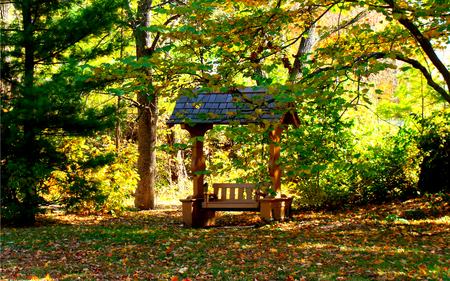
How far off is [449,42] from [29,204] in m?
7.12

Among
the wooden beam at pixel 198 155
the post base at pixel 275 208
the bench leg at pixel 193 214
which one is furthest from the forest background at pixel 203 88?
the bench leg at pixel 193 214

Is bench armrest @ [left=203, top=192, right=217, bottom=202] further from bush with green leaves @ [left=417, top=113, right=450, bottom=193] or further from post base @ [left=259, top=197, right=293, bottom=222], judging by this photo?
bush with green leaves @ [left=417, top=113, right=450, bottom=193]

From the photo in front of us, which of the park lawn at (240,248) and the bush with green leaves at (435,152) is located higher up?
the bush with green leaves at (435,152)

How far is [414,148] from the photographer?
961cm

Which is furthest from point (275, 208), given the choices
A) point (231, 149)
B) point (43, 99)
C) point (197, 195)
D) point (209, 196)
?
point (43, 99)

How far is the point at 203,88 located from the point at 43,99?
3.23 metres

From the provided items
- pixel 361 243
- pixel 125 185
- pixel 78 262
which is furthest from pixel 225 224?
pixel 78 262

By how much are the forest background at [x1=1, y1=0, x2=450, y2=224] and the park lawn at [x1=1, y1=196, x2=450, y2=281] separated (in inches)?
36.2

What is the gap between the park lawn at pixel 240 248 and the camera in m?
4.68

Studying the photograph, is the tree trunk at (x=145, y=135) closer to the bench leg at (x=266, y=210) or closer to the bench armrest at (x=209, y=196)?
the bench armrest at (x=209, y=196)

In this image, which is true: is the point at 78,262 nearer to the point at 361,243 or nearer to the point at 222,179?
the point at 361,243

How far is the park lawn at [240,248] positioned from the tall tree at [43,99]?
28.5 inches

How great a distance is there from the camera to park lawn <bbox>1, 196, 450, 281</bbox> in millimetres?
4684

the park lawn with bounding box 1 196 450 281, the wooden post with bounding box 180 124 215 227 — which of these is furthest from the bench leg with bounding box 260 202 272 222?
the wooden post with bounding box 180 124 215 227
